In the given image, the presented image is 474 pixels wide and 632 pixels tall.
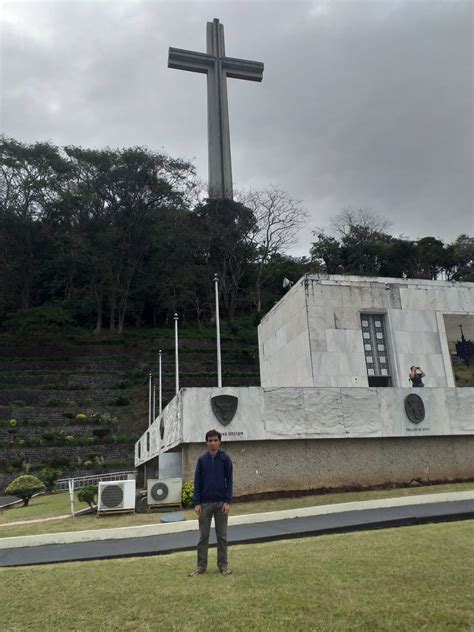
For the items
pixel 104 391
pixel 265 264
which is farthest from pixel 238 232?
pixel 104 391

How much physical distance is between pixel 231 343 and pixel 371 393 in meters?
30.9

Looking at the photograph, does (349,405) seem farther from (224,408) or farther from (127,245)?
(127,245)

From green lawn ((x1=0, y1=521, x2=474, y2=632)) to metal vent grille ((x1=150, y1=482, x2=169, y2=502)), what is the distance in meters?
5.25

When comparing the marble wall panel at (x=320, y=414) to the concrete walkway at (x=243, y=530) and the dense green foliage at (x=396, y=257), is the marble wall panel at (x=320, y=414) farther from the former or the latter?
the dense green foliage at (x=396, y=257)

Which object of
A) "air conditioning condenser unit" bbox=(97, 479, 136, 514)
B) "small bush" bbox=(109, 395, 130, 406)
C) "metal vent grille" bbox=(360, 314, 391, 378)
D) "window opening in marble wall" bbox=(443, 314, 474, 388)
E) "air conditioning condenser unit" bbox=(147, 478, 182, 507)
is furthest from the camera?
"small bush" bbox=(109, 395, 130, 406)

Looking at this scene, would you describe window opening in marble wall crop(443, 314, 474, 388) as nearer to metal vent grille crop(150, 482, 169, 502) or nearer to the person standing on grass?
metal vent grille crop(150, 482, 169, 502)

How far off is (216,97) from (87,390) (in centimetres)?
3531

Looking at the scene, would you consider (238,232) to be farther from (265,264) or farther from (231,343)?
(231,343)

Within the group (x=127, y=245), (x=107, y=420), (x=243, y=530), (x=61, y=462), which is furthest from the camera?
(x=127, y=245)

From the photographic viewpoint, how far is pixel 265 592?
4.48 m

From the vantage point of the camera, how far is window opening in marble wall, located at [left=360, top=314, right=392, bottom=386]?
1762 centimetres

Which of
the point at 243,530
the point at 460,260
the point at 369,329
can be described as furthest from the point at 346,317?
the point at 460,260

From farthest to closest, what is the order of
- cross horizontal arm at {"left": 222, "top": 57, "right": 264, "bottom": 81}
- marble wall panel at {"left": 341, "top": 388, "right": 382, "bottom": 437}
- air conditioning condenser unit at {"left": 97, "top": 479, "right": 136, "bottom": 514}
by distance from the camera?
cross horizontal arm at {"left": 222, "top": 57, "right": 264, "bottom": 81}, marble wall panel at {"left": 341, "top": 388, "right": 382, "bottom": 437}, air conditioning condenser unit at {"left": 97, "top": 479, "right": 136, "bottom": 514}

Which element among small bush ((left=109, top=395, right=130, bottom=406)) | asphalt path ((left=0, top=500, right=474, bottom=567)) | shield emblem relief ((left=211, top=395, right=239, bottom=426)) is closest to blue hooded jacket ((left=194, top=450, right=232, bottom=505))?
asphalt path ((left=0, top=500, right=474, bottom=567))
